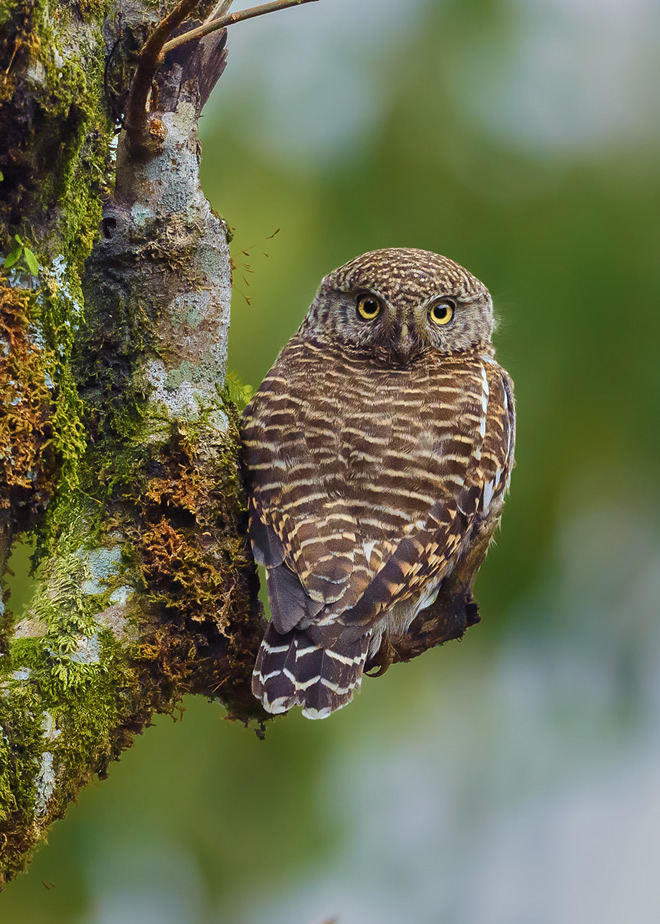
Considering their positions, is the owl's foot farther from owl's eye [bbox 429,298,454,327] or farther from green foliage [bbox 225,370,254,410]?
owl's eye [bbox 429,298,454,327]

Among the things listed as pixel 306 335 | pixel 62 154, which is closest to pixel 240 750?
pixel 306 335

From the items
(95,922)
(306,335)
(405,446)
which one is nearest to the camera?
(405,446)

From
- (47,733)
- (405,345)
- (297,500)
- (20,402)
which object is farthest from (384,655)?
(20,402)

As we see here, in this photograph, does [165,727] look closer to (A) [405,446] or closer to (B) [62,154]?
(A) [405,446]

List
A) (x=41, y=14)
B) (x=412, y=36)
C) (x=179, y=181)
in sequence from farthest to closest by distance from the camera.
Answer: (x=412, y=36), (x=179, y=181), (x=41, y=14)

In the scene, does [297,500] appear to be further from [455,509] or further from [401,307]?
[401,307]

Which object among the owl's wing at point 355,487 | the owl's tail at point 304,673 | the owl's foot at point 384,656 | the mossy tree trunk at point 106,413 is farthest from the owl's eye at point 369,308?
the owl's tail at point 304,673
